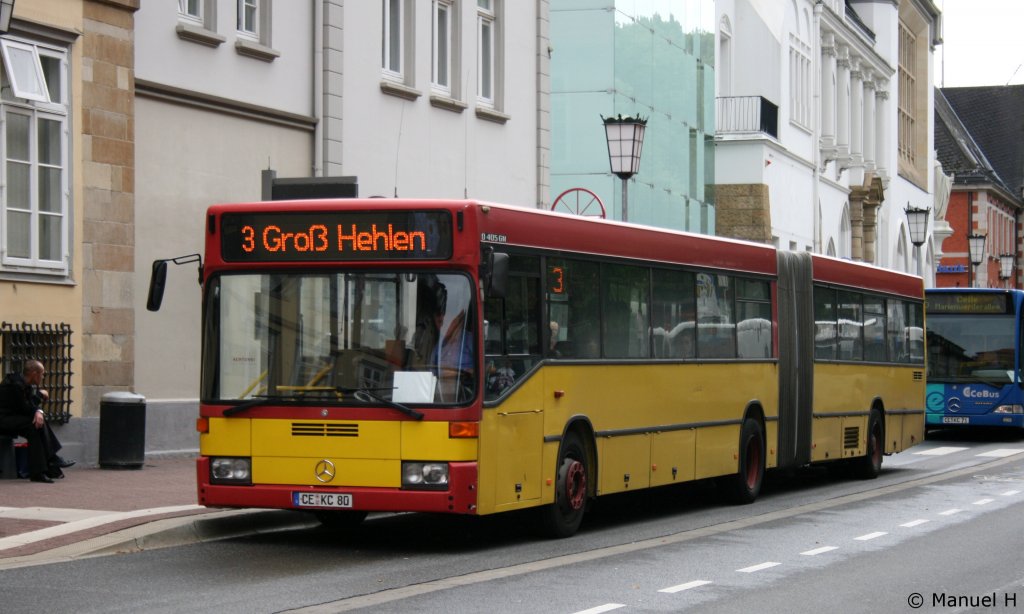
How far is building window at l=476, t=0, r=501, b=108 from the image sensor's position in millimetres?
29516

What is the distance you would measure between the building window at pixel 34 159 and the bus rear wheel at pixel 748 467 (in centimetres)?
785

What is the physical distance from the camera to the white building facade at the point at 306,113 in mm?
21250

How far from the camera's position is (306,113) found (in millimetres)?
24297

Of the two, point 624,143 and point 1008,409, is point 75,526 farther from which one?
point 1008,409

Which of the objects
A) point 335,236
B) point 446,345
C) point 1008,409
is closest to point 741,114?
point 1008,409

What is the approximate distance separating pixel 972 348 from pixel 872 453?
34.1 ft

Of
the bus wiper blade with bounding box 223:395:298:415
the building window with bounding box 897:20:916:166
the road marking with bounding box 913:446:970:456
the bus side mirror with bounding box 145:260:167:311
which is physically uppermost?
the building window with bounding box 897:20:916:166

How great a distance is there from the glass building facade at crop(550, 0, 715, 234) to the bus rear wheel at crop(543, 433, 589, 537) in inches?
781

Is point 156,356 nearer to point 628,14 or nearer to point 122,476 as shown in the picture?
point 122,476

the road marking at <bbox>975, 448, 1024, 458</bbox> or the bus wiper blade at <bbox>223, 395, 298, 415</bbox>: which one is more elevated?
the bus wiper blade at <bbox>223, 395, 298, 415</bbox>

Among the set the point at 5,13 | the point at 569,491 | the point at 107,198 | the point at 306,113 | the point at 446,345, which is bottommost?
the point at 569,491

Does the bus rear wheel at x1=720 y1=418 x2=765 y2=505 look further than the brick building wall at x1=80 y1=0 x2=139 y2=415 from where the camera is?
No

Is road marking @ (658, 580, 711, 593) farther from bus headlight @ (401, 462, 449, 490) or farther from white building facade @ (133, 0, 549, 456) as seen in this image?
white building facade @ (133, 0, 549, 456)

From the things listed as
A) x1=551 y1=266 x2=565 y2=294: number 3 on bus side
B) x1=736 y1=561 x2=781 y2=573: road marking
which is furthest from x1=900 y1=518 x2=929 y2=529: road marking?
x1=551 y1=266 x2=565 y2=294: number 3 on bus side
